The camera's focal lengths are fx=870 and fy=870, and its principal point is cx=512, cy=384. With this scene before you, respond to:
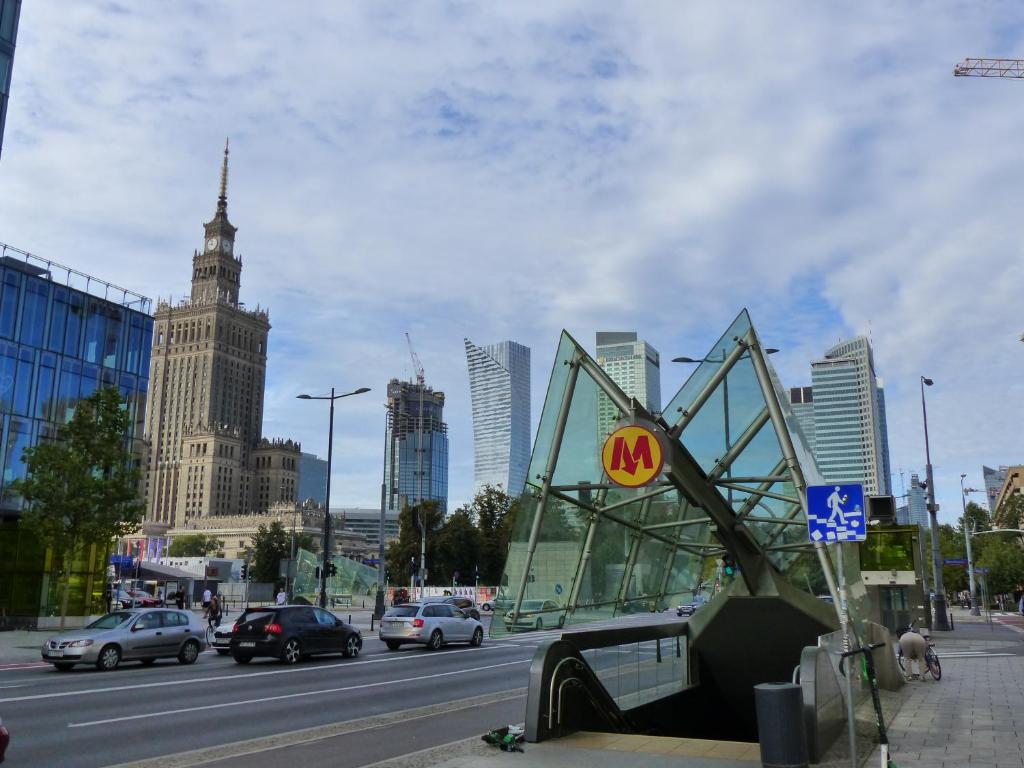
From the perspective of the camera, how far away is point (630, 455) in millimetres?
10594

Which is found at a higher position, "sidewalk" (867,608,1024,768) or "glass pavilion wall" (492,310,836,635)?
"glass pavilion wall" (492,310,836,635)

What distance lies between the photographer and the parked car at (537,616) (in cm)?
1238

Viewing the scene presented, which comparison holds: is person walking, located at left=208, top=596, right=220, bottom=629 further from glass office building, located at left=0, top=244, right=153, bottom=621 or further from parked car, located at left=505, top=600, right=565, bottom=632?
parked car, located at left=505, top=600, right=565, bottom=632

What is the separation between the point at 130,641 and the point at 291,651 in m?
3.99

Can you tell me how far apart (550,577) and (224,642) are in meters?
17.6

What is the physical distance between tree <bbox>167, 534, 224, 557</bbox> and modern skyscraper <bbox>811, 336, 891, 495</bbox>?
115 metres

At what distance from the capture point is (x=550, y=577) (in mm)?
12773

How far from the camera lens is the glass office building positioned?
36875 millimetres

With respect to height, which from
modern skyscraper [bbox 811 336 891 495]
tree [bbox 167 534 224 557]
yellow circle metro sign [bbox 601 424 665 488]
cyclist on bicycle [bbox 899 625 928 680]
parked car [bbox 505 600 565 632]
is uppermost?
modern skyscraper [bbox 811 336 891 495]

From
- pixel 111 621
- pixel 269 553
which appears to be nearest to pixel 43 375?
pixel 111 621

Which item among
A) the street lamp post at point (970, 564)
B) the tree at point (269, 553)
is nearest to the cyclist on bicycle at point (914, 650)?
the street lamp post at point (970, 564)

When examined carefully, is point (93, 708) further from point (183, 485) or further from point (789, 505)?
point (183, 485)

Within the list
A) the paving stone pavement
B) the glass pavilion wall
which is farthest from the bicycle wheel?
the glass pavilion wall

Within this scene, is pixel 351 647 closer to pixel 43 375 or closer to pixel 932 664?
pixel 932 664
